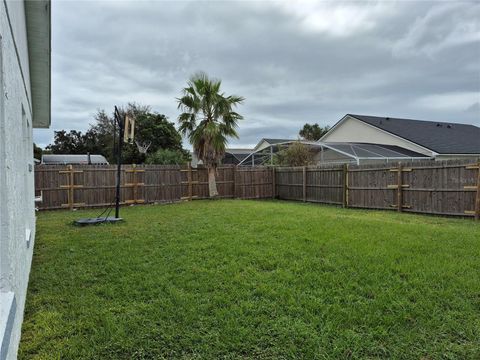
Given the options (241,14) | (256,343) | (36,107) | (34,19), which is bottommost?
(256,343)

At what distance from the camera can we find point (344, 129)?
87.5 ft

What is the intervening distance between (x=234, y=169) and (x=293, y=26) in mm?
7366

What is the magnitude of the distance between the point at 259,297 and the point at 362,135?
930 inches

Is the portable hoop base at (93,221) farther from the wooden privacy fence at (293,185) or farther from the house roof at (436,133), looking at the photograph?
the house roof at (436,133)

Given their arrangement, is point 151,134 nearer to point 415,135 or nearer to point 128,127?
point 415,135

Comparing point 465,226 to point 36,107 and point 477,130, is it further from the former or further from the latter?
point 477,130

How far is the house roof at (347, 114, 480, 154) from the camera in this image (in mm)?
21625

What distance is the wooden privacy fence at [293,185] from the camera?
9.67 meters

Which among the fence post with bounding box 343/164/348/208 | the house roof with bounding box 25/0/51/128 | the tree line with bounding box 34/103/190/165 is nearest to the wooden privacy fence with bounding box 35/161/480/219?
the fence post with bounding box 343/164/348/208

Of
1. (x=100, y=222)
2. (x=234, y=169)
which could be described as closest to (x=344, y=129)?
(x=234, y=169)

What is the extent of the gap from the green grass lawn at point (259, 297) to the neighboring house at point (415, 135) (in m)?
17.2

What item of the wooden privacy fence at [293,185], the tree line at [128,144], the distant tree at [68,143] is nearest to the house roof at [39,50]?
the wooden privacy fence at [293,185]

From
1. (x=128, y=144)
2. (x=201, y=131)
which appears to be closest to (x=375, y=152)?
(x=201, y=131)

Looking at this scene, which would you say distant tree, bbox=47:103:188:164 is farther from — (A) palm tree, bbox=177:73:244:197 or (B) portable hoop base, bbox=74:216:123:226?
(B) portable hoop base, bbox=74:216:123:226
